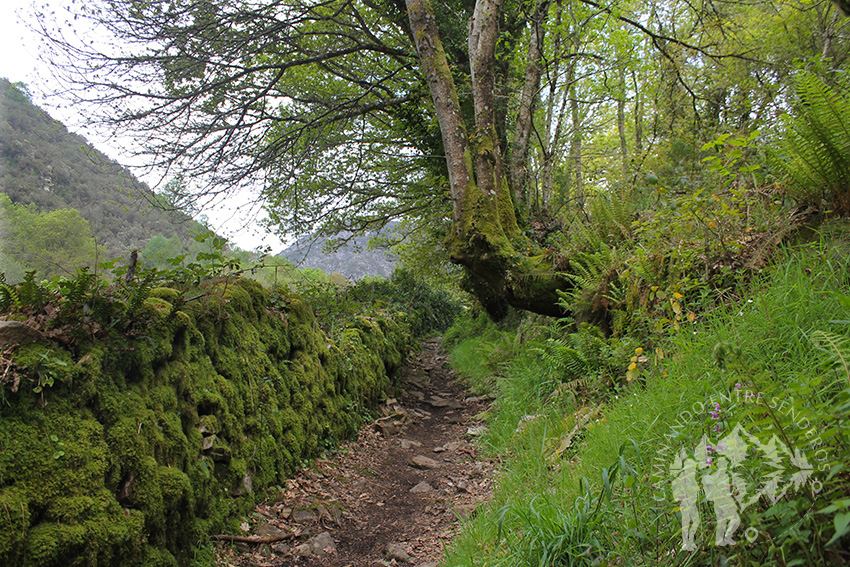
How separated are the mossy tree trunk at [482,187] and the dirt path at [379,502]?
2.00 m

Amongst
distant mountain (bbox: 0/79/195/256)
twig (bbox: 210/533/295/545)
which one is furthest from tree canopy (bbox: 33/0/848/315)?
distant mountain (bbox: 0/79/195/256)

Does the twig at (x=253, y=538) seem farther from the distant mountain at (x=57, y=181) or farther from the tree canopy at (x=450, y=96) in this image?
the distant mountain at (x=57, y=181)

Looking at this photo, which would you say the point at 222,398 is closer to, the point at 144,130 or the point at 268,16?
the point at 144,130

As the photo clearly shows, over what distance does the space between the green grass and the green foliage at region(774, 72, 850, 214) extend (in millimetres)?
348

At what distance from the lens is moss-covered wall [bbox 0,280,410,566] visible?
1.80 metres

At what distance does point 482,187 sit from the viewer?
571 cm

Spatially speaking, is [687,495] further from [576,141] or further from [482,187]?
[576,141]

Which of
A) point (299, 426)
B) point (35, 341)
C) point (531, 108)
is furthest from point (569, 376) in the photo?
point (531, 108)

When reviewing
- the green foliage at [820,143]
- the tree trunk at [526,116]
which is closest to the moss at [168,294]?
A: the green foliage at [820,143]

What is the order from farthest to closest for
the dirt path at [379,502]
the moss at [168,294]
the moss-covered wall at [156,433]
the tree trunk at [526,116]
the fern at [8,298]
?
the tree trunk at [526,116] → the moss at [168,294] → the dirt path at [379,502] → the fern at [8,298] → the moss-covered wall at [156,433]

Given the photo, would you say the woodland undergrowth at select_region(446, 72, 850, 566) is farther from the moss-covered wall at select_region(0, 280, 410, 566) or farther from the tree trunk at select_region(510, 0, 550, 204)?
the tree trunk at select_region(510, 0, 550, 204)

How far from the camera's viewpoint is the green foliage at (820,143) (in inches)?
89.1

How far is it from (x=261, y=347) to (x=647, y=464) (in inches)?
135

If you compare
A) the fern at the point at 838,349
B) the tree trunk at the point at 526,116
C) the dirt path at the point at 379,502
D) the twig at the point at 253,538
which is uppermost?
the tree trunk at the point at 526,116
